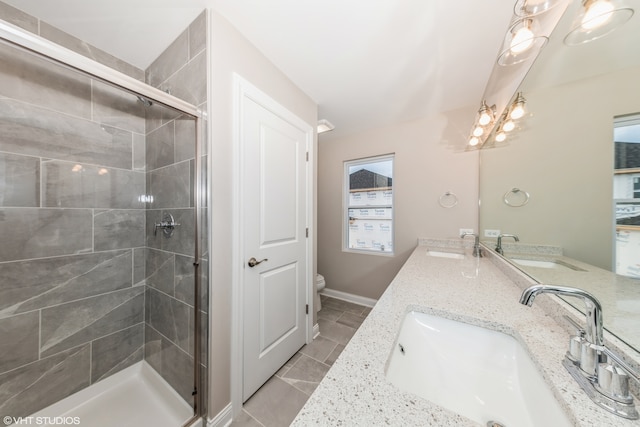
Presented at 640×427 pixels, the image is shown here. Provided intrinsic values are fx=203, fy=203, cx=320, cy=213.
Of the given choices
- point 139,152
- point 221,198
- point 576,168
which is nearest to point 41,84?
point 139,152

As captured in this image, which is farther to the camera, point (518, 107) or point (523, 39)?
point (518, 107)

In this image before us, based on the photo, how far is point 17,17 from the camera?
3.81ft

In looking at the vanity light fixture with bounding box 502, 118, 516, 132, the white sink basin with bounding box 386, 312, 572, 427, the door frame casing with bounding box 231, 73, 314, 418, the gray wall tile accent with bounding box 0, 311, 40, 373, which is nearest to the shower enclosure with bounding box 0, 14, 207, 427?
the gray wall tile accent with bounding box 0, 311, 40, 373

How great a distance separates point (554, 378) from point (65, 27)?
2.80m

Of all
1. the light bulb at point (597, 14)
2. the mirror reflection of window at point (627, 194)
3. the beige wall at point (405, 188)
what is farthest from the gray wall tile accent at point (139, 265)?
the light bulb at point (597, 14)

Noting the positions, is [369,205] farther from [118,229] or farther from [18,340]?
[18,340]

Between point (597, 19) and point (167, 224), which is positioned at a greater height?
point (597, 19)

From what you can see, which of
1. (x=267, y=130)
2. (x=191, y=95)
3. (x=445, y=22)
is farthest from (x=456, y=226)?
(x=191, y=95)

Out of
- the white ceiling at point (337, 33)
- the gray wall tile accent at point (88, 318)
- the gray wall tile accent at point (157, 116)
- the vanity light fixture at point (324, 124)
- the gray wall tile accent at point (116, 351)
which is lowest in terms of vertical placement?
the gray wall tile accent at point (116, 351)

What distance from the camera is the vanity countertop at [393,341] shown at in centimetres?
42

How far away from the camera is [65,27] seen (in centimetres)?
127

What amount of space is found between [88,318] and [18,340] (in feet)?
0.89

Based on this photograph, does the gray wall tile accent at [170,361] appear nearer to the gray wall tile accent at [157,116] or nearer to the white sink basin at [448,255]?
the gray wall tile accent at [157,116]

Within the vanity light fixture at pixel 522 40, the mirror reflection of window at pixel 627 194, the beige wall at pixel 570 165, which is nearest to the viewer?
the mirror reflection of window at pixel 627 194
